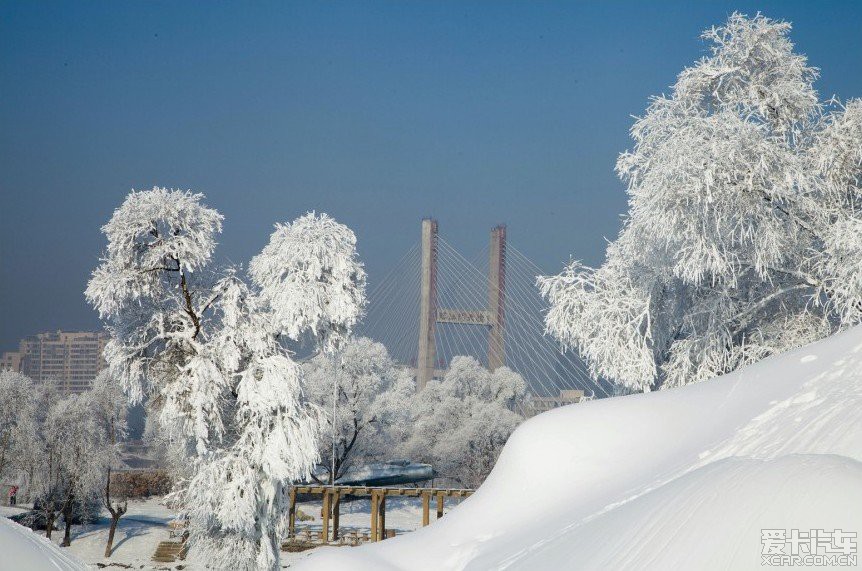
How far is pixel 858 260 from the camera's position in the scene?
11.3m

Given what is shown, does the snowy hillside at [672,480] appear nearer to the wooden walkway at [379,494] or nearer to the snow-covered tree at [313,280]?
the snow-covered tree at [313,280]

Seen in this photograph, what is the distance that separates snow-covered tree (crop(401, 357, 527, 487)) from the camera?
35.7 meters

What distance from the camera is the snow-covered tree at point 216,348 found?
36.7 ft

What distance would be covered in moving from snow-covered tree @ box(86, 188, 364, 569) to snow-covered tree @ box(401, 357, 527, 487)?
2313 cm

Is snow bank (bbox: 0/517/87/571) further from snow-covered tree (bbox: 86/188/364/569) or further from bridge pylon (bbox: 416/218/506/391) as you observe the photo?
bridge pylon (bbox: 416/218/506/391)

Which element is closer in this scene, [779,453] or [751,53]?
[779,453]

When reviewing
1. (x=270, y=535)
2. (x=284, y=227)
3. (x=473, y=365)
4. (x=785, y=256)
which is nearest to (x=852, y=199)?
(x=785, y=256)

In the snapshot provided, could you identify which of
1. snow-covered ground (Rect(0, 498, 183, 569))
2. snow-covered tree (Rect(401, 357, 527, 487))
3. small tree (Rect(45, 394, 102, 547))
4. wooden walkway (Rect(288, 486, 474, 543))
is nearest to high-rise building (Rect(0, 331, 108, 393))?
snow-covered tree (Rect(401, 357, 527, 487))

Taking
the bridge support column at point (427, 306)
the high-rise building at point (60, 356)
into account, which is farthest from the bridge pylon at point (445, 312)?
the high-rise building at point (60, 356)

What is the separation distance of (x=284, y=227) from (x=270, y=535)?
12.7 feet

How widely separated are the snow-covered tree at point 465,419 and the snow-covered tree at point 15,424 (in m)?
14.9

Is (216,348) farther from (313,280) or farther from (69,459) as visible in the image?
(69,459)

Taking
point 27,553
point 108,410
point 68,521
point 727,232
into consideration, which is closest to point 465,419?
point 108,410

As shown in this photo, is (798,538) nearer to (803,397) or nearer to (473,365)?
(803,397)
